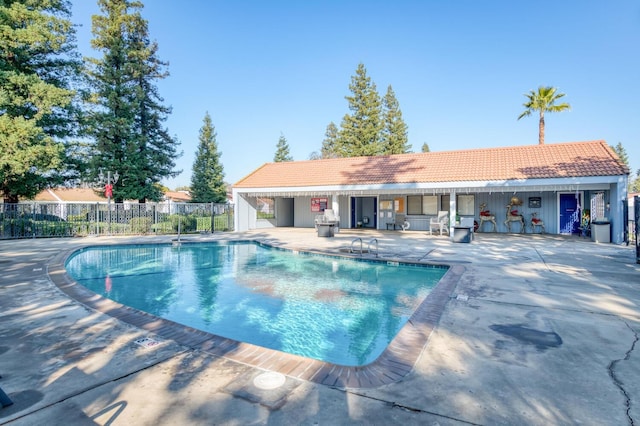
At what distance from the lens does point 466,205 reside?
18.5 meters

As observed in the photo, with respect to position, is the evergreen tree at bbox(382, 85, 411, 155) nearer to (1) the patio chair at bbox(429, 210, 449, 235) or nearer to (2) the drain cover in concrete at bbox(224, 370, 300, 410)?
(1) the patio chair at bbox(429, 210, 449, 235)

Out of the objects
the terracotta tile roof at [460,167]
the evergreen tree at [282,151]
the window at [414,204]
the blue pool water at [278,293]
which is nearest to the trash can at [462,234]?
the terracotta tile roof at [460,167]

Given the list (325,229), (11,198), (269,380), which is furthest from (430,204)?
(11,198)

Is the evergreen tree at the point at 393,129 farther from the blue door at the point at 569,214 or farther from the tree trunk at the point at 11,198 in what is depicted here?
the tree trunk at the point at 11,198

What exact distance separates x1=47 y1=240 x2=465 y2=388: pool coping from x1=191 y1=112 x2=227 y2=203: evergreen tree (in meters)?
26.1

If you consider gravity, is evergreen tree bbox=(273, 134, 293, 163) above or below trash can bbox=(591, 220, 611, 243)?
above

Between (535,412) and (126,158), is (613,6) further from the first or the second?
(126,158)

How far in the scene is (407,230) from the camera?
774 inches

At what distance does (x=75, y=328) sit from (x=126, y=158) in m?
18.1

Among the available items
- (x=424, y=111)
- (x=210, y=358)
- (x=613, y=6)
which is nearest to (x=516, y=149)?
(x=613, y=6)

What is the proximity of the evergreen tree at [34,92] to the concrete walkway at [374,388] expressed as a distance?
43.0 feet

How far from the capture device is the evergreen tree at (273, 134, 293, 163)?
39219 millimetres

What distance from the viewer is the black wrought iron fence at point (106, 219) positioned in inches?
609

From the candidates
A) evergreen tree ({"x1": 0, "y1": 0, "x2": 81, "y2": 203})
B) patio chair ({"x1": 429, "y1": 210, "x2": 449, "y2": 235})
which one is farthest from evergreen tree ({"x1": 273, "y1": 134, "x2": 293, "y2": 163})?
patio chair ({"x1": 429, "y1": 210, "x2": 449, "y2": 235})
